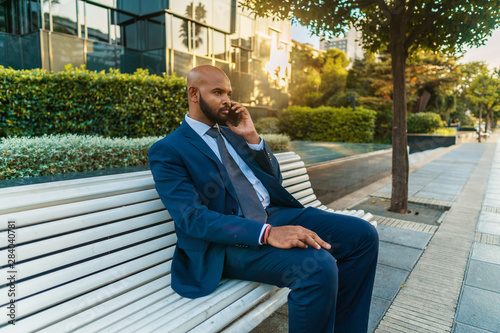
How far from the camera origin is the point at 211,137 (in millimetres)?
2447

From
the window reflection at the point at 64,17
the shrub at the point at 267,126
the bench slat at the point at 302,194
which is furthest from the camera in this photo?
the shrub at the point at 267,126

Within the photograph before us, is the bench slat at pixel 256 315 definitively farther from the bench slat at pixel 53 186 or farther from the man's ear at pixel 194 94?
the man's ear at pixel 194 94

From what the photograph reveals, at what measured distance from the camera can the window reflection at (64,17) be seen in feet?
37.6

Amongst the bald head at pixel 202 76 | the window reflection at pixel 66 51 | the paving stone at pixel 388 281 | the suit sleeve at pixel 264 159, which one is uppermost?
the window reflection at pixel 66 51

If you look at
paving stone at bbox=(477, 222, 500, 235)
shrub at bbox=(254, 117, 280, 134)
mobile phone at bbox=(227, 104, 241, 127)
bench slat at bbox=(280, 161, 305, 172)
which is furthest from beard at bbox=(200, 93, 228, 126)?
shrub at bbox=(254, 117, 280, 134)

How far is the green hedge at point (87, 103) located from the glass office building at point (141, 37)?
3.03 meters

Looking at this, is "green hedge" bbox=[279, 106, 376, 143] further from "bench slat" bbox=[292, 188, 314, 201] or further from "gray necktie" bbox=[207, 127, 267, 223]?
"gray necktie" bbox=[207, 127, 267, 223]

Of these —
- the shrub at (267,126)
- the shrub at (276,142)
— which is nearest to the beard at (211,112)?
the shrub at (276,142)

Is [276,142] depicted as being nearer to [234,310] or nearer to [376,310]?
[376,310]

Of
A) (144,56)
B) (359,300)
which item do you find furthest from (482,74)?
(359,300)

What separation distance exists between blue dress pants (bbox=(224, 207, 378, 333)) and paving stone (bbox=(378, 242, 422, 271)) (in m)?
1.70

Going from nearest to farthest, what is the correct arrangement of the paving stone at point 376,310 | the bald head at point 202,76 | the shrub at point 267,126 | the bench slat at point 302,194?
the bald head at point 202,76, the paving stone at point 376,310, the bench slat at point 302,194, the shrub at point 267,126

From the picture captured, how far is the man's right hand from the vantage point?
6.19ft

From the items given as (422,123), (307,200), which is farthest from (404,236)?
(422,123)
